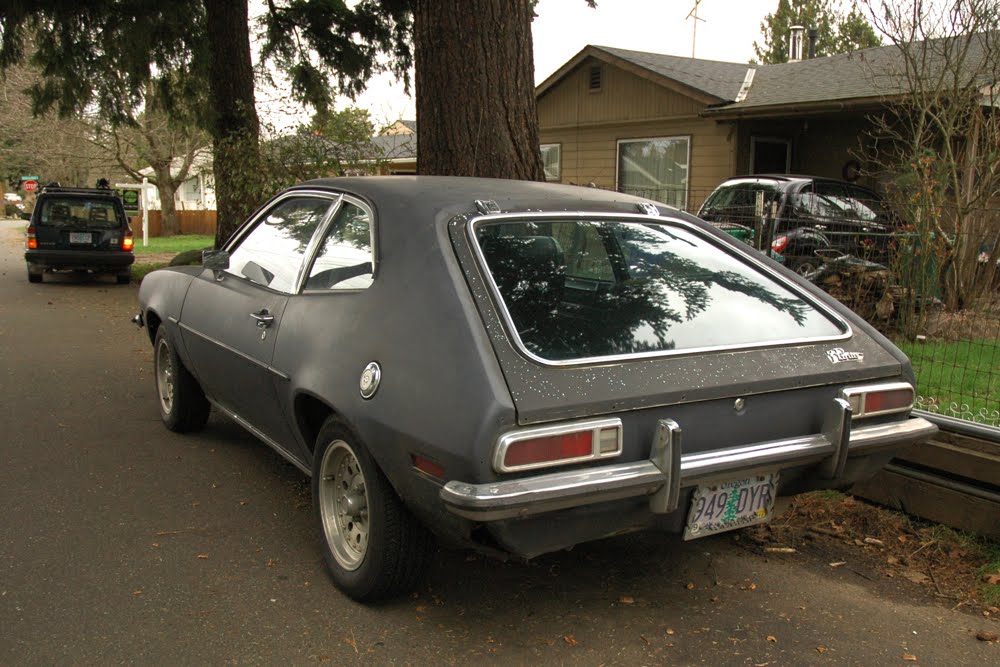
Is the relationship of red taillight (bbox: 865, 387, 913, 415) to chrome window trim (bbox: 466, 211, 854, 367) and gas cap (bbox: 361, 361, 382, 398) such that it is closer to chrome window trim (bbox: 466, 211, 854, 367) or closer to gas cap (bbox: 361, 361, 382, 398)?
chrome window trim (bbox: 466, 211, 854, 367)

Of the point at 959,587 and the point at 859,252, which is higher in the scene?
the point at 859,252

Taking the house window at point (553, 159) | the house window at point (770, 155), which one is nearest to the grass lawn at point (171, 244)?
the house window at point (553, 159)

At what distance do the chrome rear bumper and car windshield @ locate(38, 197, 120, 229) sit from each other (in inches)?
616

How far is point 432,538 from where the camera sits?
3.49 m

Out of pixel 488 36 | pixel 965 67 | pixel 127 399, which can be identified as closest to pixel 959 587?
pixel 488 36

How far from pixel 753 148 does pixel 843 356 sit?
13456 millimetres

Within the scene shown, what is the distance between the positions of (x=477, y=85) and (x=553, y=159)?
13.7 meters

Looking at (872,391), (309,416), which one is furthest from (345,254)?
(872,391)

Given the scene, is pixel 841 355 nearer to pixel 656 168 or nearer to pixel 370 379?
pixel 370 379

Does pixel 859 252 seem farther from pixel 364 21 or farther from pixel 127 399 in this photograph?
pixel 364 21

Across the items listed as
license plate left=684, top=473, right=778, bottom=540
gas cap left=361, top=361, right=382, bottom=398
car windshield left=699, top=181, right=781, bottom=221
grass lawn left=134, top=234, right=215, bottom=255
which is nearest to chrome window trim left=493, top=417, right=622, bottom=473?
license plate left=684, top=473, right=778, bottom=540

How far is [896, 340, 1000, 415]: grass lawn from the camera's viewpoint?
5.44 meters

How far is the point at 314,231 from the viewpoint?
171 inches

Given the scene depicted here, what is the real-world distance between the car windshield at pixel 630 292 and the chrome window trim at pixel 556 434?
26 centimetres
